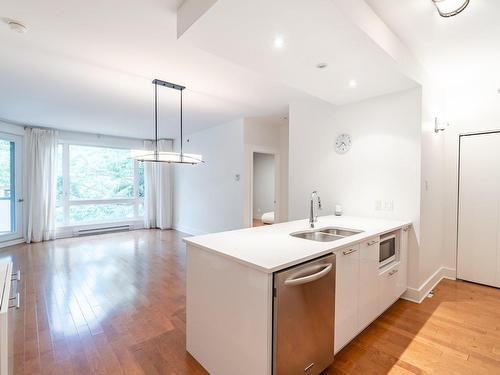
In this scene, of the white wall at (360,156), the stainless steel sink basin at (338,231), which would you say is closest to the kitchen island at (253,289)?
the stainless steel sink basin at (338,231)

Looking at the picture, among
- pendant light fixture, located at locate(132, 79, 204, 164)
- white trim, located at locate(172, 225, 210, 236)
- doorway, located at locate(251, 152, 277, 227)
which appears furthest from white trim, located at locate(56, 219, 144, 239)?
pendant light fixture, located at locate(132, 79, 204, 164)

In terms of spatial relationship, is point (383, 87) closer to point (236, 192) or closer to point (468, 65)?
point (468, 65)

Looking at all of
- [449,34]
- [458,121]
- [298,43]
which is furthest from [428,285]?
[298,43]

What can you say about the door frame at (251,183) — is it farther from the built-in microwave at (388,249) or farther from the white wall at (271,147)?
the built-in microwave at (388,249)

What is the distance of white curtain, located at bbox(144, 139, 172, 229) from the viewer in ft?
23.0

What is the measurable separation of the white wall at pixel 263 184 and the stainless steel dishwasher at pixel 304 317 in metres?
6.30

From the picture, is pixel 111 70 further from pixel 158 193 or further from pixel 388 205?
pixel 158 193

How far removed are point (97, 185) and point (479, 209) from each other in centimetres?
765

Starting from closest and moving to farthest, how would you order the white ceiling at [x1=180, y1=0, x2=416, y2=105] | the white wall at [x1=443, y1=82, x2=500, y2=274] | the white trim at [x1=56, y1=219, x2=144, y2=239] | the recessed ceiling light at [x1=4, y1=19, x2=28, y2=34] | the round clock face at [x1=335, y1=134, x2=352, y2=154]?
the white ceiling at [x1=180, y1=0, x2=416, y2=105]
the recessed ceiling light at [x1=4, y1=19, x2=28, y2=34]
the white wall at [x1=443, y1=82, x2=500, y2=274]
the round clock face at [x1=335, y1=134, x2=352, y2=154]
the white trim at [x1=56, y1=219, x2=144, y2=239]

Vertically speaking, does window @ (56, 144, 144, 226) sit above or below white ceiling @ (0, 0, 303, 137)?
below

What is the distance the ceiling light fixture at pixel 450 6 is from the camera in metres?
1.69

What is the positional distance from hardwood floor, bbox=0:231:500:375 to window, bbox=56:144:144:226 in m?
2.87

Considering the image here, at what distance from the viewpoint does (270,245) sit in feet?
5.70

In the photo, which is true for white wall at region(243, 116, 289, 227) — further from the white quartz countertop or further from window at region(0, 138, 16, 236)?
window at region(0, 138, 16, 236)
